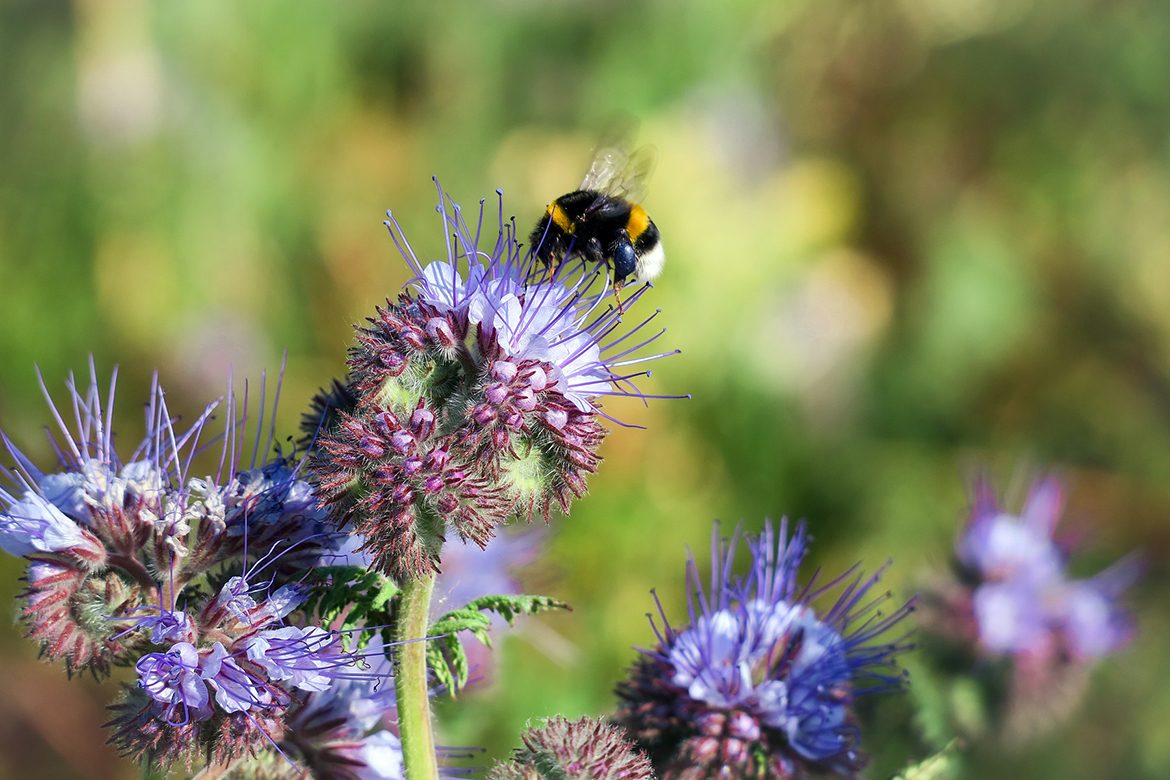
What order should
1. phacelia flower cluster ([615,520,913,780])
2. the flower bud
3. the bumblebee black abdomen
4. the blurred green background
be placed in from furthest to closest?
the blurred green background
the bumblebee black abdomen
phacelia flower cluster ([615,520,913,780])
the flower bud

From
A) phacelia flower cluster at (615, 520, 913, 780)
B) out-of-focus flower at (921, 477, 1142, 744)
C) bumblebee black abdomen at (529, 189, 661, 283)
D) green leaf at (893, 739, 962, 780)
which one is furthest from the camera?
out-of-focus flower at (921, 477, 1142, 744)

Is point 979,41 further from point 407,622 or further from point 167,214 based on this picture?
point 407,622

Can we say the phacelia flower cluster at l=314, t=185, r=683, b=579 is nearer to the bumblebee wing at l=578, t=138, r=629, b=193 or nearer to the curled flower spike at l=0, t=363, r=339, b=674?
the curled flower spike at l=0, t=363, r=339, b=674

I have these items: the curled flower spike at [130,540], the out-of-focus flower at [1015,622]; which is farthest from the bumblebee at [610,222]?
the out-of-focus flower at [1015,622]

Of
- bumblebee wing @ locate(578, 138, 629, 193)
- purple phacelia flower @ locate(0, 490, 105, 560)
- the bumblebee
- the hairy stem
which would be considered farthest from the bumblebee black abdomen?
the hairy stem

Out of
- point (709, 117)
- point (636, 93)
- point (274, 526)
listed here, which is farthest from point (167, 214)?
point (274, 526)

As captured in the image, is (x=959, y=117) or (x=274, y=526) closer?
(x=274, y=526)

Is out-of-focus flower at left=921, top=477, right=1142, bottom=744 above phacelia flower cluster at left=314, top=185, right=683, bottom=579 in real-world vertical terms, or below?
above
